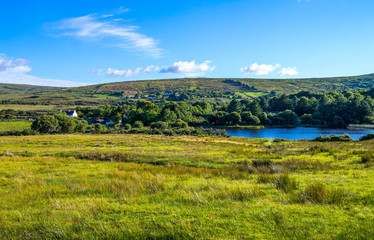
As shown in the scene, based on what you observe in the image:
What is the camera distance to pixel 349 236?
493 cm

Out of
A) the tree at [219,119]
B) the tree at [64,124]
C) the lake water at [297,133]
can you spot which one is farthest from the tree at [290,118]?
the tree at [64,124]

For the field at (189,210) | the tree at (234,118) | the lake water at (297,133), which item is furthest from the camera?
the tree at (234,118)

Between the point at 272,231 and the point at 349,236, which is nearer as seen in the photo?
the point at 349,236

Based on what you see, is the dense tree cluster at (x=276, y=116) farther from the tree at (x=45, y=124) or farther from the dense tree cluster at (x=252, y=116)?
the tree at (x=45, y=124)

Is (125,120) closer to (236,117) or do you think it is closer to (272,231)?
(236,117)

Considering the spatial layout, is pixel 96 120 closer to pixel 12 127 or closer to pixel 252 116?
pixel 12 127

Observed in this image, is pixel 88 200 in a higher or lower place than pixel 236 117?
higher

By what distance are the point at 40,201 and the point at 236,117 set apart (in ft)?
342

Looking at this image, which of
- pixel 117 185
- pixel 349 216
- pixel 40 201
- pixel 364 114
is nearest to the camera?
pixel 349 216

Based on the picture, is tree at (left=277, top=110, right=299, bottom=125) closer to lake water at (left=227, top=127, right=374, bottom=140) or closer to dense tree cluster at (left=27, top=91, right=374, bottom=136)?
dense tree cluster at (left=27, top=91, right=374, bottom=136)

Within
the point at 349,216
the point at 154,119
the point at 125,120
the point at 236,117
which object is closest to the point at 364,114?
the point at 236,117

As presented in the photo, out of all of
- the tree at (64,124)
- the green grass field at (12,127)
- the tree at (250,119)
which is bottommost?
the tree at (250,119)

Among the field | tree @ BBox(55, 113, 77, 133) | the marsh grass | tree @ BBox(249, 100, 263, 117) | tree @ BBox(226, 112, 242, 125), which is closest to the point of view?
the field

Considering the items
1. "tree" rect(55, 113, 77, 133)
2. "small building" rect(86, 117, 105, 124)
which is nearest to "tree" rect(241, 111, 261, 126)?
"small building" rect(86, 117, 105, 124)
